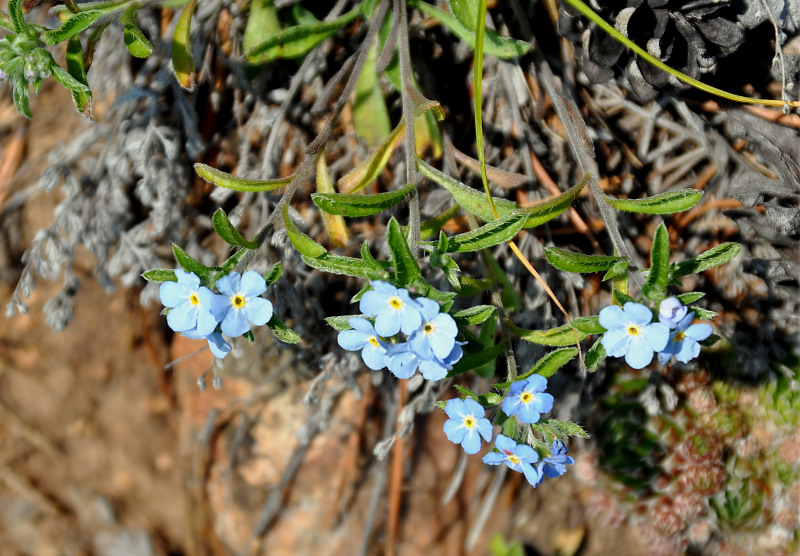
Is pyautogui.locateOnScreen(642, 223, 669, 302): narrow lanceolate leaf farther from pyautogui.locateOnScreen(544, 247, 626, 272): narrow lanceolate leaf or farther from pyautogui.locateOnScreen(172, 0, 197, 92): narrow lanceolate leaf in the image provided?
pyautogui.locateOnScreen(172, 0, 197, 92): narrow lanceolate leaf

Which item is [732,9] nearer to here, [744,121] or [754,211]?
[744,121]

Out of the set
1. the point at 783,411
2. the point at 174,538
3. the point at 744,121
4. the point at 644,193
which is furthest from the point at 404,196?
the point at 174,538

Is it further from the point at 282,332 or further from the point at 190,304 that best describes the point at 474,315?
the point at 190,304

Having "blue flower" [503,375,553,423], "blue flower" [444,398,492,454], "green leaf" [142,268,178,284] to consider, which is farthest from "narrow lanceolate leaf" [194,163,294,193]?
"blue flower" [503,375,553,423]

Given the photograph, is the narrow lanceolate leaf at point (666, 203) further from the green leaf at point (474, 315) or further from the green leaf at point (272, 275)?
the green leaf at point (272, 275)

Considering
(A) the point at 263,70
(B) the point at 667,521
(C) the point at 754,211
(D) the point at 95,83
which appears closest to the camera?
(C) the point at 754,211

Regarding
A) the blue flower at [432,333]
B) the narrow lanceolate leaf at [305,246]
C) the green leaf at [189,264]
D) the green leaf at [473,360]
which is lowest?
the green leaf at [473,360]

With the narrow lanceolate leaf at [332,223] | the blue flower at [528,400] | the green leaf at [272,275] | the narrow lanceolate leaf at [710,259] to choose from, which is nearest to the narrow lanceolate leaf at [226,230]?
the green leaf at [272,275]
